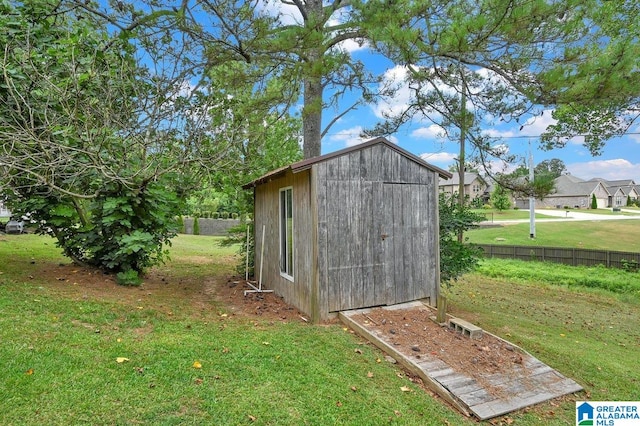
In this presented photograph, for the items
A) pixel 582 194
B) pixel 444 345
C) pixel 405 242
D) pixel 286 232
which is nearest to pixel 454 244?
pixel 405 242

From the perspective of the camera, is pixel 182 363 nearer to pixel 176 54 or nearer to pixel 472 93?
pixel 176 54

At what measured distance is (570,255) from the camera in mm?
13516

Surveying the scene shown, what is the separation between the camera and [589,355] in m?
4.81

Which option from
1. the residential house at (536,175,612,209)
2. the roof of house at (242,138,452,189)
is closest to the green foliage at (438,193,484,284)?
the roof of house at (242,138,452,189)

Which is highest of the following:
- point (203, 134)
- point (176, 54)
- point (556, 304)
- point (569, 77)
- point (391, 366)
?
point (176, 54)

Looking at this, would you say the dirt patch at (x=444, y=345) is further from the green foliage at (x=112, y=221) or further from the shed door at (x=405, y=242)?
the green foliage at (x=112, y=221)

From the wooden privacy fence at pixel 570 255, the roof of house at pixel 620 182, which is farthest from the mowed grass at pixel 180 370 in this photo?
the roof of house at pixel 620 182

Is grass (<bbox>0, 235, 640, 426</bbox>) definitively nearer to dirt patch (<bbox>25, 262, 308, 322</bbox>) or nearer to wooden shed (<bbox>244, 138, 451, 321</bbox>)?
dirt patch (<bbox>25, 262, 308, 322</bbox>)

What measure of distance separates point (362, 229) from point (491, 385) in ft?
8.13

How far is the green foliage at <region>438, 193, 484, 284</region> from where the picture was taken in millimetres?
6539

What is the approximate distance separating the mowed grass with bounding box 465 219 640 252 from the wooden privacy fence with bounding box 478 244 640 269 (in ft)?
13.3

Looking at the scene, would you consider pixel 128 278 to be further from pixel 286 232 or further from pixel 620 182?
pixel 620 182

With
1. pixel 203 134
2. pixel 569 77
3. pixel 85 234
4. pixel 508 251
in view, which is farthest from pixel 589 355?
pixel 508 251

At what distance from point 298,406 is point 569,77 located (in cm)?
575
